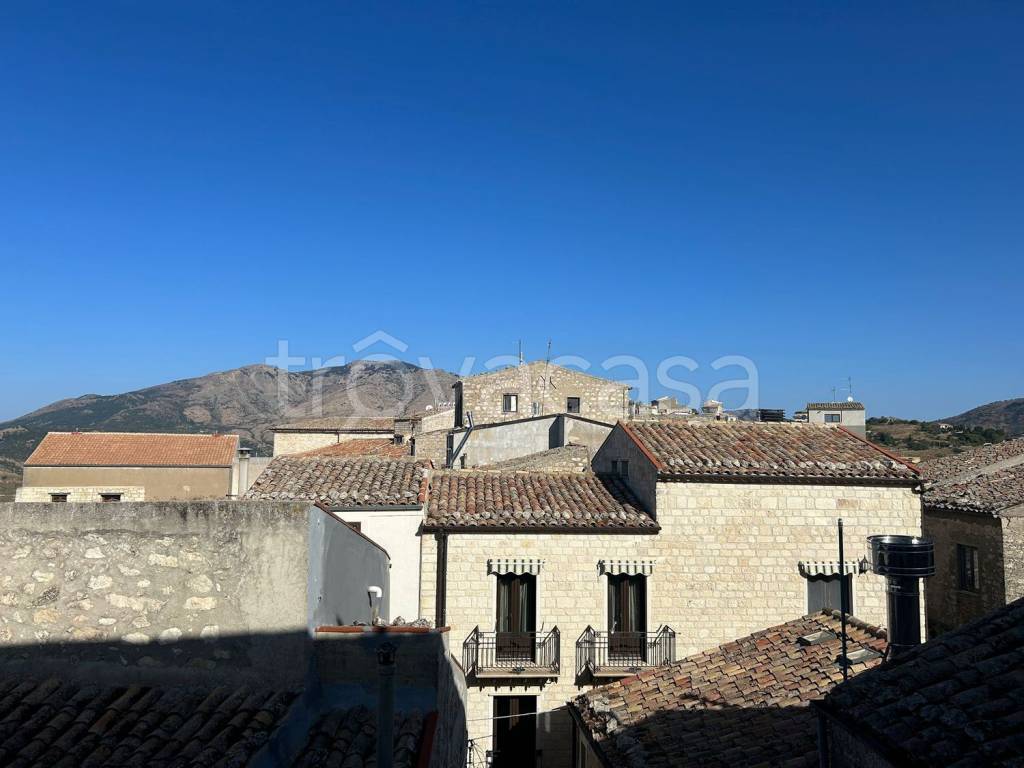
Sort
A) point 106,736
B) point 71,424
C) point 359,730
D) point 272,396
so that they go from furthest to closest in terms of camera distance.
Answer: point 272,396, point 71,424, point 359,730, point 106,736

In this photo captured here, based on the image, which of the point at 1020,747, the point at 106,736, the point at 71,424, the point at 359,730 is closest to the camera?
the point at 1020,747

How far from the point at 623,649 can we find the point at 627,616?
2.11 ft

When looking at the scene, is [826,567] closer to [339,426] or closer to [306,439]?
[339,426]

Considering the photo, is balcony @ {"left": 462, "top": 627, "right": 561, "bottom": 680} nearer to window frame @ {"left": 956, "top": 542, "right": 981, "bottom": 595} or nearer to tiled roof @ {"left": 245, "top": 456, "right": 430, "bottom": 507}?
tiled roof @ {"left": 245, "top": 456, "right": 430, "bottom": 507}

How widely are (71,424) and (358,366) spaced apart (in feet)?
→ 162

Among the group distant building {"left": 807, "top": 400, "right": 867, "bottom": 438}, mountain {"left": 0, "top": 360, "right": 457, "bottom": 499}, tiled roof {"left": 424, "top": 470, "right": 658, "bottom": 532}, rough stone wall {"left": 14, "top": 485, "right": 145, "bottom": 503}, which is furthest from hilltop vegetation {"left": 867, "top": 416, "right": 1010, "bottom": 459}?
mountain {"left": 0, "top": 360, "right": 457, "bottom": 499}

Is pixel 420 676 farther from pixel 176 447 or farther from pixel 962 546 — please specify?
pixel 176 447

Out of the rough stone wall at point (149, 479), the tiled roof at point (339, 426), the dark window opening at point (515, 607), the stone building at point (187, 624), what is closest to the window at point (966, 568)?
the dark window opening at point (515, 607)

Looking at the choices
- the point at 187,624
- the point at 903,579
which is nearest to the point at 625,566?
the point at 903,579

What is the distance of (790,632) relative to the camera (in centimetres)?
1337

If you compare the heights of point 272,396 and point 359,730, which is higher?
point 272,396

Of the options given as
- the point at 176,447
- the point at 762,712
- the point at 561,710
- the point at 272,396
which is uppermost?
the point at 272,396

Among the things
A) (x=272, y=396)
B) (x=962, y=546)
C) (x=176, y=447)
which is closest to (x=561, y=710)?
(x=962, y=546)

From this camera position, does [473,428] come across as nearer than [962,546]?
No
